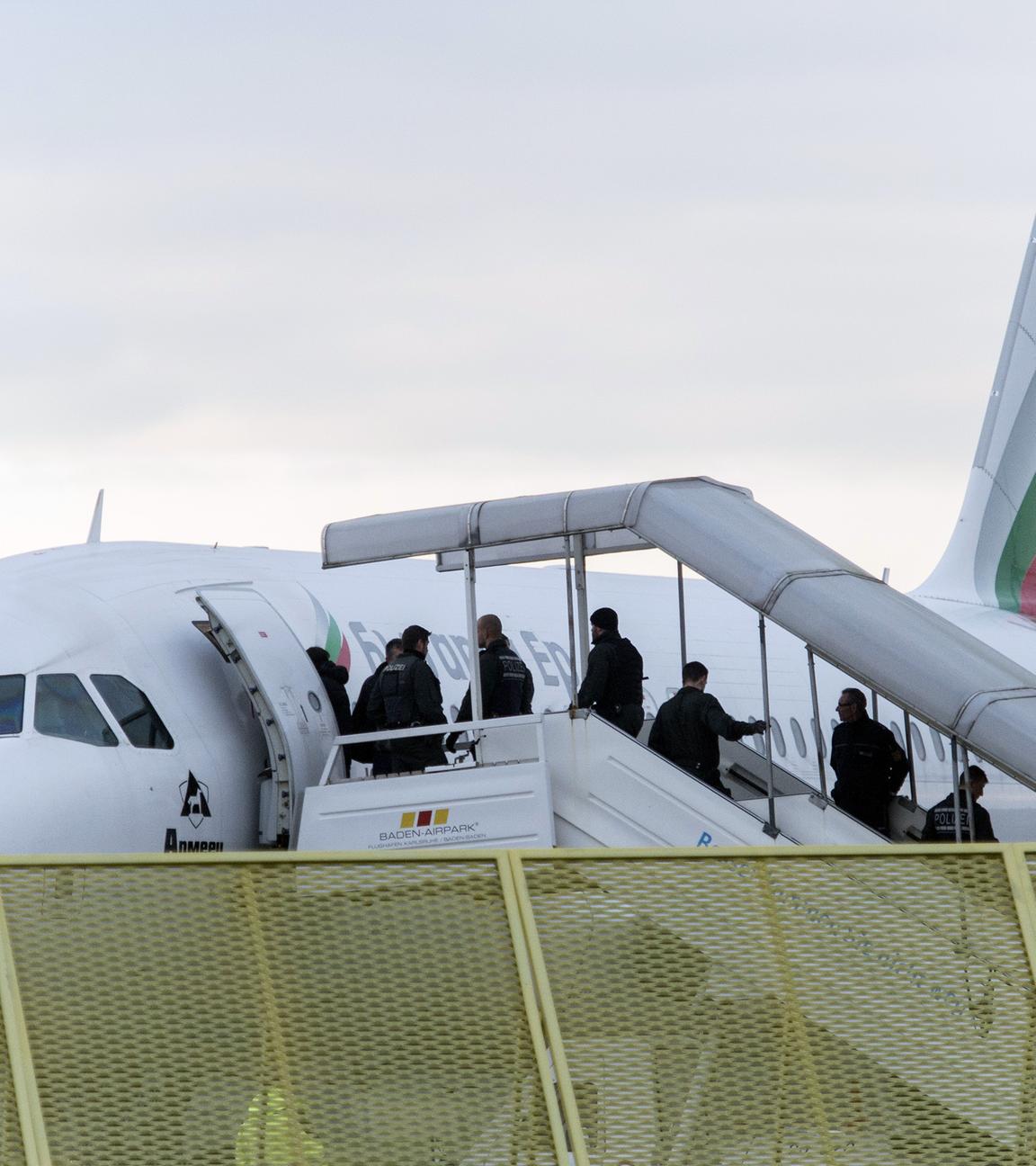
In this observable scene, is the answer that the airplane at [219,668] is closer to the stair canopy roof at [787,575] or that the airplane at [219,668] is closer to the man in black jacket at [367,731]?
the man in black jacket at [367,731]

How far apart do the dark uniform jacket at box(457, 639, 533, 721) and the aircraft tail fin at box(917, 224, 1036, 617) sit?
1155cm

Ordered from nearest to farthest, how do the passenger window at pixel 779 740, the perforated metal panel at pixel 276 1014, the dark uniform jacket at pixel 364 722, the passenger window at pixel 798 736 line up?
the perforated metal panel at pixel 276 1014
the dark uniform jacket at pixel 364 722
the passenger window at pixel 779 740
the passenger window at pixel 798 736

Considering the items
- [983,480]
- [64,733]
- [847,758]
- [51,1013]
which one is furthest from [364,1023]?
[983,480]

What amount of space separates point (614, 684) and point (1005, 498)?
40.3ft

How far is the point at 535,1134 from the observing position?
5.90 m

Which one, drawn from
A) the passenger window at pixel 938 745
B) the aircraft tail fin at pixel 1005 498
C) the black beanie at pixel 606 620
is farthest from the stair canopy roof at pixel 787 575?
the aircraft tail fin at pixel 1005 498

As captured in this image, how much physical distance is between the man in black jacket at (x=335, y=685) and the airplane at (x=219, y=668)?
10cm

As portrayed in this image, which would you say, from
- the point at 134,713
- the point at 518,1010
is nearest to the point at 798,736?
the point at 134,713

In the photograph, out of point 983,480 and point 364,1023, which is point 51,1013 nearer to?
point 364,1023

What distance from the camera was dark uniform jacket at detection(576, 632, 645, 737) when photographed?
12.0 metres

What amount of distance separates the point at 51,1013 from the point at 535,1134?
1689 millimetres

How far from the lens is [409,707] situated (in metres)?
12.1

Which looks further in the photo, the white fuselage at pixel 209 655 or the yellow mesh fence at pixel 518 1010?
the white fuselage at pixel 209 655

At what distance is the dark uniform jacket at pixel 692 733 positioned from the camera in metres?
11.9
